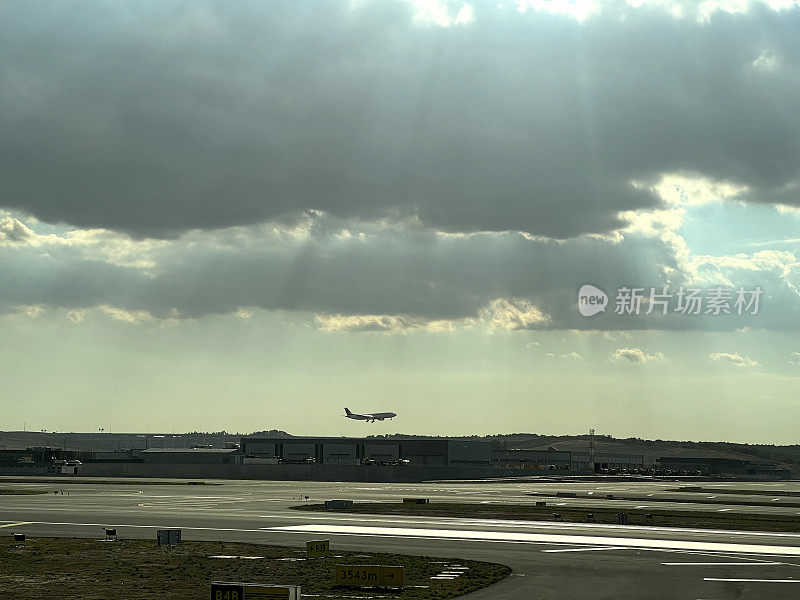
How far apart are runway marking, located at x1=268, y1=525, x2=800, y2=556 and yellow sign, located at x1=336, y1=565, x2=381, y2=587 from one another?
2218 cm

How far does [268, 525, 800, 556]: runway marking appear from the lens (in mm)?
54781

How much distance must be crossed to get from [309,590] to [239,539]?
2086 centimetres

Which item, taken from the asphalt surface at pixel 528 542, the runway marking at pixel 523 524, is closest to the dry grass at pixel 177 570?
the asphalt surface at pixel 528 542

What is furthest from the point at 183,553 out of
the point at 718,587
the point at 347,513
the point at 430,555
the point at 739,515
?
the point at 739,515

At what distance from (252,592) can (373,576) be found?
8.00m

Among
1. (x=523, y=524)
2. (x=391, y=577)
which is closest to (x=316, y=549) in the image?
(x=391, y=577)

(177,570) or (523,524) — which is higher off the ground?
(177,570)

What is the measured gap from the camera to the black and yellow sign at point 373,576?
36.7m

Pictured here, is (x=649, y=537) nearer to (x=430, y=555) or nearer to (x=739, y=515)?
(x=430, y=555)

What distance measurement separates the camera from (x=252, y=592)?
29953 mm

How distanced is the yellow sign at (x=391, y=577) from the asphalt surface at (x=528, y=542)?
3.19 meters

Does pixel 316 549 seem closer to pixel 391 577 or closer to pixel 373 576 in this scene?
pixel 373 576

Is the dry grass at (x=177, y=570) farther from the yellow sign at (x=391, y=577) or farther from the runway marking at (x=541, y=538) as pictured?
the runway marking at (x=541, y=538)

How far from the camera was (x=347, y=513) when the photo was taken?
79.4 metres
